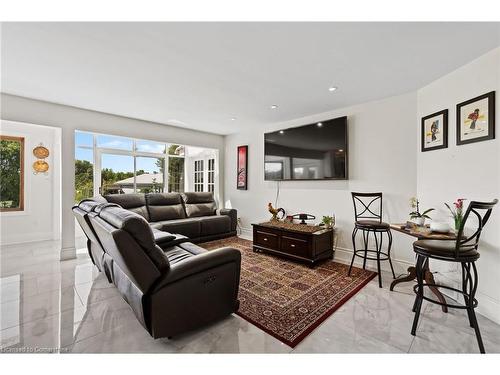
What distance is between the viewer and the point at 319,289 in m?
2.64

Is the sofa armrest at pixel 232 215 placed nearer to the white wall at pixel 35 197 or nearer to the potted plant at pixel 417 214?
the potted plant at pixel 417 214

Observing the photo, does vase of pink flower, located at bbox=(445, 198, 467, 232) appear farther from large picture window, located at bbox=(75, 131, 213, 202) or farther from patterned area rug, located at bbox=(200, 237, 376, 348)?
large picture window, located at bbox=(75, 131, 213, 202)

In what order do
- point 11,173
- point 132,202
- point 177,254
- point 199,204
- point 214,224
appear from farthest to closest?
point 199,204 < point 214,224 < point 11,173 < point 132,202 < point 177,254

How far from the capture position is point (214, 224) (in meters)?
4.81

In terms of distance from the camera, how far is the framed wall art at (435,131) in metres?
2.62

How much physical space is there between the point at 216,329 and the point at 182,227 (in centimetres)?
263

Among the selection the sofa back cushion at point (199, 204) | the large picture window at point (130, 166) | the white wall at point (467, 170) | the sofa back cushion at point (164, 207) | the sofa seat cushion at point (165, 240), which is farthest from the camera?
the sofa back cushion at point (199, 204)

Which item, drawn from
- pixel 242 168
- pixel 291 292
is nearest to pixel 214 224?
pixel 242 168

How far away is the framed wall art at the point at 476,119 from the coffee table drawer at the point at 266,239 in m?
2.63

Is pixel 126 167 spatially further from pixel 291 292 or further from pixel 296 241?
pixel 291 292

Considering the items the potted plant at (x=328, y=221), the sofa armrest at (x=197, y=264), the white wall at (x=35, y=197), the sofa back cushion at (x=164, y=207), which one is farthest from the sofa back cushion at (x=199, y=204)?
the sofa armrest at (x=197, y=264)
